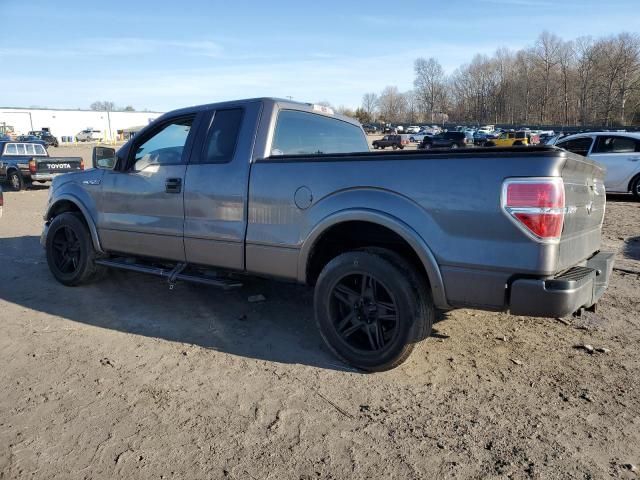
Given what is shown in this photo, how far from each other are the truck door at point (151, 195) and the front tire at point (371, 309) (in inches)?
66.2

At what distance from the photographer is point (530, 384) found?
3480 mm

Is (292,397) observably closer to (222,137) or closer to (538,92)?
(222,137)

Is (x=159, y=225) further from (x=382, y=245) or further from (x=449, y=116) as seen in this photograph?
(x=449, y=116)

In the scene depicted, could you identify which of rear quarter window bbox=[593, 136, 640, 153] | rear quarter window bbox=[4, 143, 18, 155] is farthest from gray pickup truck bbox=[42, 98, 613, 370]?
rear quarter window bbox=[4, 143, 18, 155]

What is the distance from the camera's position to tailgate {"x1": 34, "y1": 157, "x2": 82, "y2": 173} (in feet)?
55.0

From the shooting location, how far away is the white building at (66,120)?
8850cm

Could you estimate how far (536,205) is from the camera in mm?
2939

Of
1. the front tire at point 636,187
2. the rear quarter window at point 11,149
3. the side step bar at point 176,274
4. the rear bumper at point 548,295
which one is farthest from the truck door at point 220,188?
the rear quarter window at point 11,149

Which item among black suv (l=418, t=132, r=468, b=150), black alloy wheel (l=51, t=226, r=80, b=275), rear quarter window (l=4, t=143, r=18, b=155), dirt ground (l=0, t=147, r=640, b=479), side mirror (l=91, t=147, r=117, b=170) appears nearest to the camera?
dirt ground (l=0, t=147, r=640, b=479)

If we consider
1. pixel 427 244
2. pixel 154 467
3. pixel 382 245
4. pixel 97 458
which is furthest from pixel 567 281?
pixel 97 458

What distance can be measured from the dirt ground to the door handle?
1229 mm

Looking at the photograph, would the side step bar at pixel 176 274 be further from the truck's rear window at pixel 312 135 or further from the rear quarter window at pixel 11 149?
the rear quarter window at pixel 11 149

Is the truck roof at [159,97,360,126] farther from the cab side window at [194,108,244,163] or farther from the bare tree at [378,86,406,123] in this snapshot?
the bare tree at [378,86,406,123]

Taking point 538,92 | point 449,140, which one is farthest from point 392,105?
point 449,140
